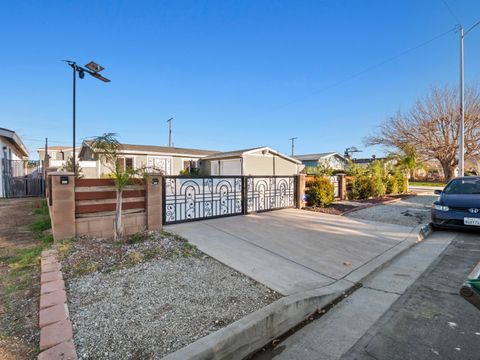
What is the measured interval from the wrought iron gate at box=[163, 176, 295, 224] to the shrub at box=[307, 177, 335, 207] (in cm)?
85

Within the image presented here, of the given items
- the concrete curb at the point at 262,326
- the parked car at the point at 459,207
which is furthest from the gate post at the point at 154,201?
the parked car at the point at 459,207

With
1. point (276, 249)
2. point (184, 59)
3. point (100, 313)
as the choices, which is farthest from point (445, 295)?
Result: point (184, 59)

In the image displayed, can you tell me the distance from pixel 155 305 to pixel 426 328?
9.02 feet

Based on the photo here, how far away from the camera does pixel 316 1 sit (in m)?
10.3

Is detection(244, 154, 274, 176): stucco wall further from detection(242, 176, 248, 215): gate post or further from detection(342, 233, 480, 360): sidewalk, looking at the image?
detection(342, 233, 480, 360): sidewalk

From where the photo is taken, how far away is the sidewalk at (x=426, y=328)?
218 centimetres

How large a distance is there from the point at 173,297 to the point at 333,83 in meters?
20.2

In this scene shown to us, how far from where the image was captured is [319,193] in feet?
32.1

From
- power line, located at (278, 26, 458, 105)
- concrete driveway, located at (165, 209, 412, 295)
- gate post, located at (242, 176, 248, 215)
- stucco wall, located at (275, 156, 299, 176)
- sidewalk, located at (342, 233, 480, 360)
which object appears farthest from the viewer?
stucco wall, located at (275, 156, 299, 176)

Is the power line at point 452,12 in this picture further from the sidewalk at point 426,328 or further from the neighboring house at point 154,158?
the neighboring house at point 154,158

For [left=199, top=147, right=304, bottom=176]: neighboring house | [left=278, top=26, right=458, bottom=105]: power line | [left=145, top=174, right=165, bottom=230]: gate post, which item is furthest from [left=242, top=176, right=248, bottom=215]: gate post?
[left=199, top=147, right=304, bottom=176]: neighboring house

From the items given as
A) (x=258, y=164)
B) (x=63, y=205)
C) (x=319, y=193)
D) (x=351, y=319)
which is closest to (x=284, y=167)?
(x=258, y=164)

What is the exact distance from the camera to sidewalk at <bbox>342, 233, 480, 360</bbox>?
2180 millimetres

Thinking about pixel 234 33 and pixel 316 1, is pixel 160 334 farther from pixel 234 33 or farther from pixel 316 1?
pixel 234 33
